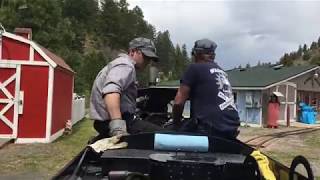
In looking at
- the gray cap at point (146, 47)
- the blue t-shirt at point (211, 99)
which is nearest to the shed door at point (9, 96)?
the gray cap at point (146, 47)

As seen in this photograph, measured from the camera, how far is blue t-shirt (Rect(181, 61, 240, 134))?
17.2ft

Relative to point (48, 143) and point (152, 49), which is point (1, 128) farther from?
point (152, 49)

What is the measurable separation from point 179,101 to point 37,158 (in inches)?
359

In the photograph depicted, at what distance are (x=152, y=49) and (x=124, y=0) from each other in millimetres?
140010

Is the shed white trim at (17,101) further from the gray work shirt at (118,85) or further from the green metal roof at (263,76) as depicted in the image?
the green metal roof at (263,76)

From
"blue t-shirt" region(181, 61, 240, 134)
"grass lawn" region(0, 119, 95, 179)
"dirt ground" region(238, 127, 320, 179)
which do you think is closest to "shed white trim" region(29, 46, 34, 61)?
"grass lawn" region(0, 119, 95, 179)

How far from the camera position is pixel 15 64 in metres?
17.8

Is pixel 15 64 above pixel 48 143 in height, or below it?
above

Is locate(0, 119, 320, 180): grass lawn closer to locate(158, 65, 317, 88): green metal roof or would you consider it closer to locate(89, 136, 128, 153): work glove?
locate(89, 136, 128, 153): work glove

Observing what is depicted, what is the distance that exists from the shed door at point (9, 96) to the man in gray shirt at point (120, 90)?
42.1 feet

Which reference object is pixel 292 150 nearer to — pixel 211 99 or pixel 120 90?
pixel 211 99

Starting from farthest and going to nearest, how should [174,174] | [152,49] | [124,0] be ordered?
[124,0] → [152,49] → [174,174]

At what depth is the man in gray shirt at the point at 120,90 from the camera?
16.5ft

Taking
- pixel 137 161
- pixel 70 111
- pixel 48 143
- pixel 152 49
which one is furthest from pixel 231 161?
pixel 70 111
